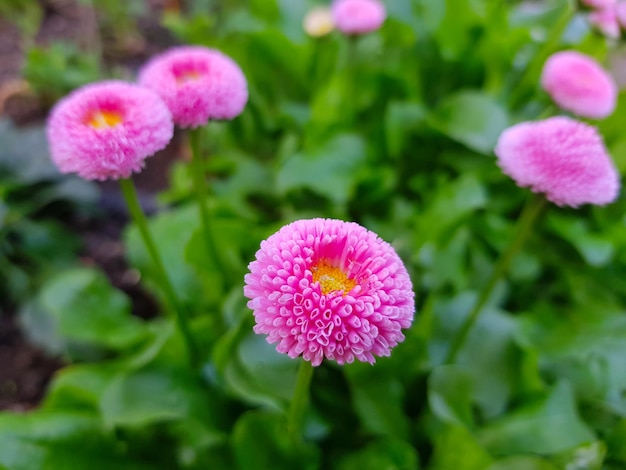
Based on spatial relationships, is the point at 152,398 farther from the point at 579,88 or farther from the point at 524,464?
the point at 579,88

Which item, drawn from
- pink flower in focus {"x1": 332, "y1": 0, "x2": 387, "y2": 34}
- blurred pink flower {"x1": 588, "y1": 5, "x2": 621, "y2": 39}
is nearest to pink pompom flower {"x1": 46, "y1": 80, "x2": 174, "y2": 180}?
pink flower in focus {"x1": 332, "y1": 0, "x2": 387, "y2": 34}

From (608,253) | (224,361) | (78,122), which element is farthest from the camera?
(608,253)

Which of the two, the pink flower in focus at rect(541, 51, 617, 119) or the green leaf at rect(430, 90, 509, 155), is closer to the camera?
the pink flower in focus at rect(541, 51, 617, 119)

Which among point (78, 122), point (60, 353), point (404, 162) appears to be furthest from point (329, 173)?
point (60, 353)

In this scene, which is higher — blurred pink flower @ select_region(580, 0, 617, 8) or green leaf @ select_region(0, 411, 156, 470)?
blurred pink flower @ select_region(580, 0, 617, 8)

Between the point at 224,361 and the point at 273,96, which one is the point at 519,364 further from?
the point at 273,96

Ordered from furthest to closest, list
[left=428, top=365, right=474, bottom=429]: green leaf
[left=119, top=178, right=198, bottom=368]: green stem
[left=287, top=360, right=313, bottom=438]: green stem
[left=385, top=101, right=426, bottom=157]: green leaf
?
[left=385, top=101, right=426, bottom=157]: green leaf < [left=428, top=365, right=474, bottom=429]: green leaf < [left=119, top=178, right=198, bottom=368]: green stem < [left=287, top=360, right=313, bottom=438]: green stem

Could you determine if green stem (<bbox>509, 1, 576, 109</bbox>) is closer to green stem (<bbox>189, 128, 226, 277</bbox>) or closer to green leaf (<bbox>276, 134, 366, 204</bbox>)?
green leaf (<bbox>276, 134, 366, 204</bbox>)

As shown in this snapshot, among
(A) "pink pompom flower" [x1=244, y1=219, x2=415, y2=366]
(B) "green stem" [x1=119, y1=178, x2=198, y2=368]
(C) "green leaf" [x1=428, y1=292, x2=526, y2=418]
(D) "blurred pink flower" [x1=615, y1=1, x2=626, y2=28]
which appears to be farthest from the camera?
(D) "blurred pink flower" [x1=615, y1=1, x2=626, y2=28]
